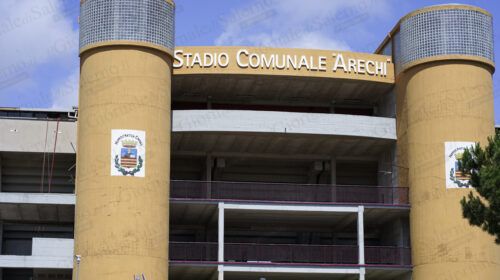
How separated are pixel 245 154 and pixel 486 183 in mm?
18487

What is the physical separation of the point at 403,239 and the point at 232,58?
11669 millimetres

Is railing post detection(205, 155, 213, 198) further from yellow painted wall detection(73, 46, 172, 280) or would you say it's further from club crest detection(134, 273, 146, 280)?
club crest detection(134, 273, 146, 280)

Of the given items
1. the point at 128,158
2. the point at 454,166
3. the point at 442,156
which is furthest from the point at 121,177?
the point at 454,166

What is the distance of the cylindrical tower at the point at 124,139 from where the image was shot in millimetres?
36688

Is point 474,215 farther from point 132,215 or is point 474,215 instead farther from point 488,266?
point 132,215

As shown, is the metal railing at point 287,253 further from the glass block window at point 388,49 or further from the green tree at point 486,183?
the green tree at point 486,183

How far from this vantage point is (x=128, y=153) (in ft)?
124

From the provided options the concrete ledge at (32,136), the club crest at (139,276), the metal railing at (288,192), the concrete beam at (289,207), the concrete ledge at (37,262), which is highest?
the concrete ledge at (32,136)

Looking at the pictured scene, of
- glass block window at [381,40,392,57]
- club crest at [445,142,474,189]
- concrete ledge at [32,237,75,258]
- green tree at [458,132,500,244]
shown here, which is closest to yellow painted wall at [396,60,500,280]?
club crest at [445,142,474,189]

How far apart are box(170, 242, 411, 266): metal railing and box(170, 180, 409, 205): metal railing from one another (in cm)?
232

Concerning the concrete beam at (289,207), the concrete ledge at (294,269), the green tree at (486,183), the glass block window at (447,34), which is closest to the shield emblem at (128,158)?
the concrete beam at (289,207)

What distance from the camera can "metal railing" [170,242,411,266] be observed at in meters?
39.8

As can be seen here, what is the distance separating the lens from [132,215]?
36.9m

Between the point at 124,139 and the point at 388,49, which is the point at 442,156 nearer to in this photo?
the point at 388,49
